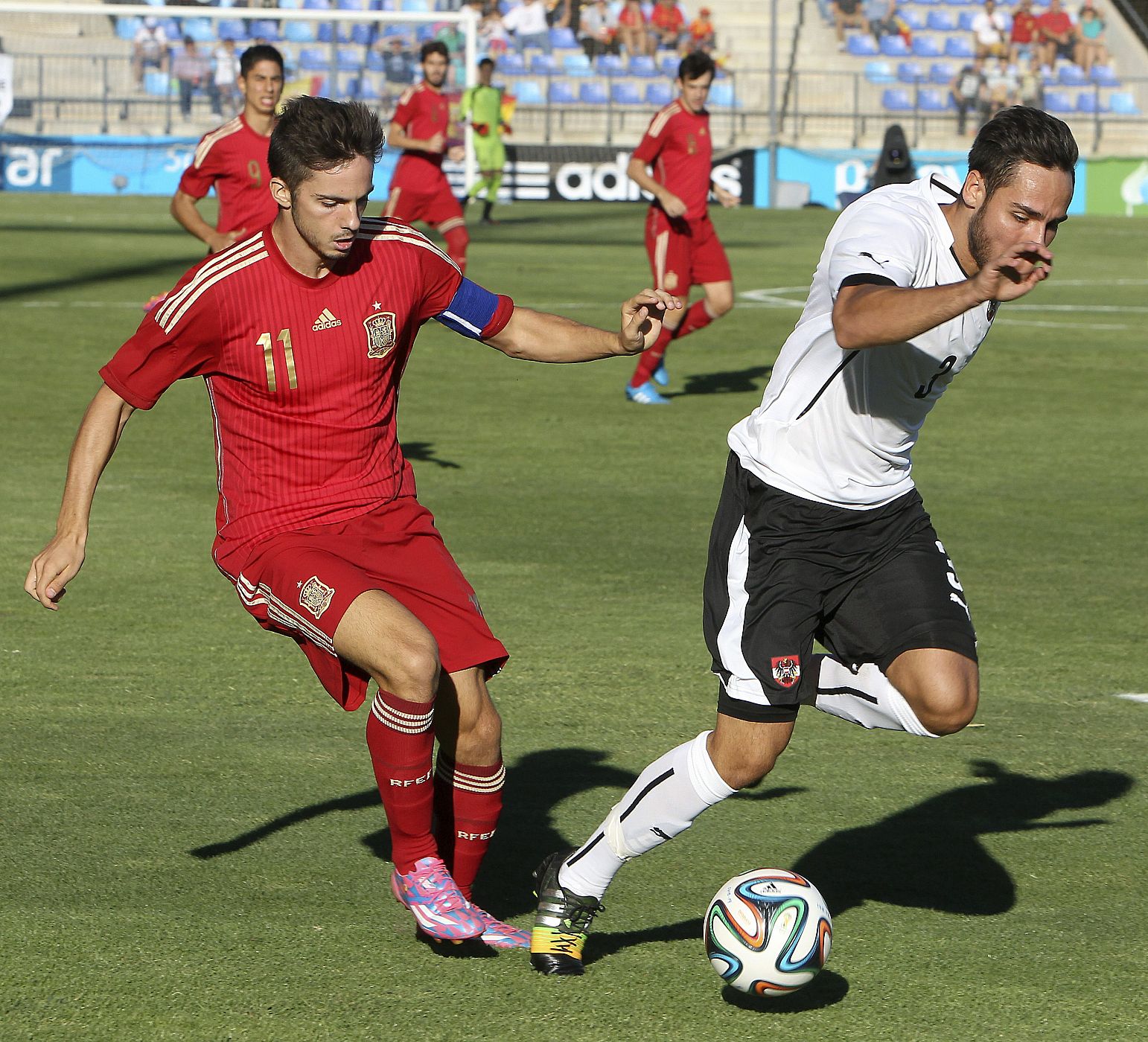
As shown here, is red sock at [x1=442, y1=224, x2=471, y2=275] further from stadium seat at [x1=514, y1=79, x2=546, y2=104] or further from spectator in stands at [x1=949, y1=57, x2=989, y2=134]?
spectator in stands at [x1=949, y1=57, x2=989, y2=134]

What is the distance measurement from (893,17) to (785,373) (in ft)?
124

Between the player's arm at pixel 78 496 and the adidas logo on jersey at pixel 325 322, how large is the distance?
0.47 meters

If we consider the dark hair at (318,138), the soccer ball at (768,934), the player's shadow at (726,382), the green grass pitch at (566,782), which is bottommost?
the player's shadow at (726,382)

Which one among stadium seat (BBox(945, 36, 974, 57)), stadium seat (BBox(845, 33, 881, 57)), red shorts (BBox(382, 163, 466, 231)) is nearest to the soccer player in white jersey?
red shorts (BBox(382, 163, 466, 231))

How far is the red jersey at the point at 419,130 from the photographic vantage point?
16297 mm

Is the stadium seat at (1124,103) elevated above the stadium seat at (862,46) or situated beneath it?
situated beneath

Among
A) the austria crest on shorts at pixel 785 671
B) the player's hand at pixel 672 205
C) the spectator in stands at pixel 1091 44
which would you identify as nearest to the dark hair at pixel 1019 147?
the austria crest on shorts at pixel 785 671

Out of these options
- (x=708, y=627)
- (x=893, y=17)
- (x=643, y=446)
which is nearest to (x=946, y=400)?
(x=643, y=446)

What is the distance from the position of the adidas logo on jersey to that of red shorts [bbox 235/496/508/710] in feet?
1.51

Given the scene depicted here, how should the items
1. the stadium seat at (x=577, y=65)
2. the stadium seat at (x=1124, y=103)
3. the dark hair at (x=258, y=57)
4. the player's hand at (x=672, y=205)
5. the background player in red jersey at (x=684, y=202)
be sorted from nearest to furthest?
the dark hair at (x=258, y=57) → the player's hand at (x=672, y=205) → the background player in red jersey at (x=684, y=202) → the stadium seat at (x=577, y=65) → the stadium seat at (x=1124, y=103)

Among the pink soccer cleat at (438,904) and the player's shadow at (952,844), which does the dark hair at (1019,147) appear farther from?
the pink soccer cleat at (438,904)

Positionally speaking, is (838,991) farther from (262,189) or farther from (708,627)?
(262,189)

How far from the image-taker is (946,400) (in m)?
14.0

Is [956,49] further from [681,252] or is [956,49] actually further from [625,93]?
[681,252]
